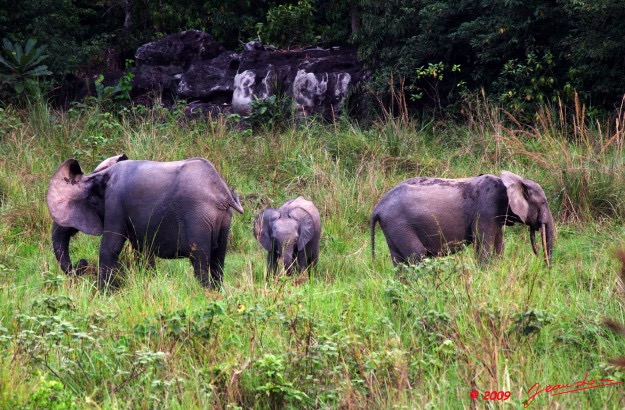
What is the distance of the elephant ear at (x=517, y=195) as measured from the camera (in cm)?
751

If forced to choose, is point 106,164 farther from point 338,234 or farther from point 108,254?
point 338,234

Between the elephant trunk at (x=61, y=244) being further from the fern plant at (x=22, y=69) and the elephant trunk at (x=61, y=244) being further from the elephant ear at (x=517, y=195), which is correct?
the fern plant at (x=22, y=69)

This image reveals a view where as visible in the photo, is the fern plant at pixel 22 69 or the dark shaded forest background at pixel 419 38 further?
the fern plant at pixel 22 69

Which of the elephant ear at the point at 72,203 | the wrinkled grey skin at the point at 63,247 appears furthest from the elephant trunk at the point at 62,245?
the elephant ear at the point at 72,203

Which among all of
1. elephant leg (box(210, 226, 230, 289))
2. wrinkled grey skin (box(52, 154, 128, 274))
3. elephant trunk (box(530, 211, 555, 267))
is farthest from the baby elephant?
elephant trunk (box(530, 211, 555, 267))

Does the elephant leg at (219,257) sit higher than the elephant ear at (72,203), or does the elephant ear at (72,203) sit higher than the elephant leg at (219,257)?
the elephant ear at (72,203)

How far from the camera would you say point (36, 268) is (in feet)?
28.2

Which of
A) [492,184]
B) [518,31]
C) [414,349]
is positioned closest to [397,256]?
[492,184]

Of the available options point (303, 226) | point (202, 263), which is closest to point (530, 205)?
point (303, 226)

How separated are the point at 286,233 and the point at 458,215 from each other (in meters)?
1.42

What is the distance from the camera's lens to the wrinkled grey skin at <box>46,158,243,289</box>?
24.4ft

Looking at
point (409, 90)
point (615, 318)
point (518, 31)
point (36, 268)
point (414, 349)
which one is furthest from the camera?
point (409, 90)

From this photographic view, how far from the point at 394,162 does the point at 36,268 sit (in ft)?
15.3

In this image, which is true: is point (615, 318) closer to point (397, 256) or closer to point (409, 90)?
point (397, 256)
